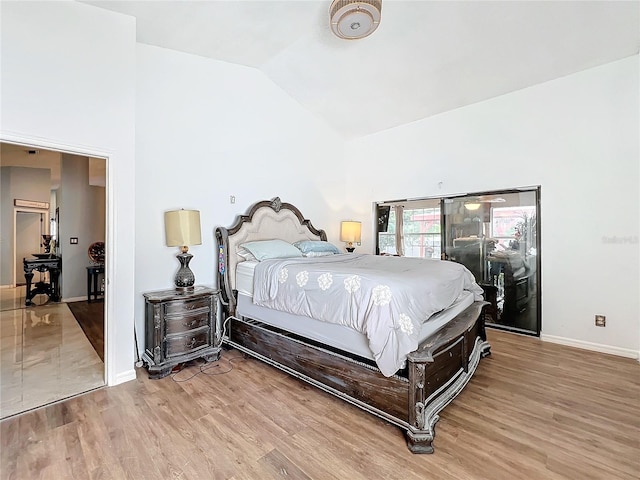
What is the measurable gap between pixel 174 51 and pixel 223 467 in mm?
4006

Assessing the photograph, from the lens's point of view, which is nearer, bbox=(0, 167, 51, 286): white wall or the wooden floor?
the wooden floor

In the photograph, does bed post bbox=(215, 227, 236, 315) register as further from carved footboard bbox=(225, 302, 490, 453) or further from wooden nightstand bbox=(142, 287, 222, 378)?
carved footboard bbox=(225, 302, 490, 453)

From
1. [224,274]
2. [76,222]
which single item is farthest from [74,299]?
[224,274]

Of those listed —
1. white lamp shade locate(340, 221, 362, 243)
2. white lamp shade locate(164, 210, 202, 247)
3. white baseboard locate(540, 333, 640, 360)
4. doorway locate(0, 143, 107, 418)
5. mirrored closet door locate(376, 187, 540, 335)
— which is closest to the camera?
doorway locate(0, 143, 107, 418)

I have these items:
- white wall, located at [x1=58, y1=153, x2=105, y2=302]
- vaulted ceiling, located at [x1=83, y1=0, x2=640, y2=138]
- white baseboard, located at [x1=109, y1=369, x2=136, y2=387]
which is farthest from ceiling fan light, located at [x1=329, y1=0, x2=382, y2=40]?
white wall, located at [x1=58, y1=153, x2=105, y2=302]

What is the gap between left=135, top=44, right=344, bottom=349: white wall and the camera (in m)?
3.21

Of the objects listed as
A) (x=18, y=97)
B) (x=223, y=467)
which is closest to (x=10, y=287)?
(x=18, y=97)

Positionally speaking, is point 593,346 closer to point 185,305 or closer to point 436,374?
point 436,374

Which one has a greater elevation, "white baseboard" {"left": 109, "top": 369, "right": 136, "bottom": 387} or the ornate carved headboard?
the ornate carved headboard

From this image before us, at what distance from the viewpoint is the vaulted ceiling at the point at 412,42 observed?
2834mm

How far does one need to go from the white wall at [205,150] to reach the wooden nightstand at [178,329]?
46 cm

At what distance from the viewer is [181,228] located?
3.05 metres

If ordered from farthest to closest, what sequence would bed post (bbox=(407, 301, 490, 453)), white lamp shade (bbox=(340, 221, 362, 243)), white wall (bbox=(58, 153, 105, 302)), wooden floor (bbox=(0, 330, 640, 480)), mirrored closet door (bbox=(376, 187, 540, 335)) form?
1. white wall (bbox=(58, 153, 105, 302))
2. white lamp shade (bbox=(340, 221, 362, 243))
3. mirrored closet door (bbox=(376, 187, 540, 335))
4. bed post (bbox=(407, 301, 490, 453))
5. wooden floor (bbox=(0, 330, 640, 480))

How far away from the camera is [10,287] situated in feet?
23.1
